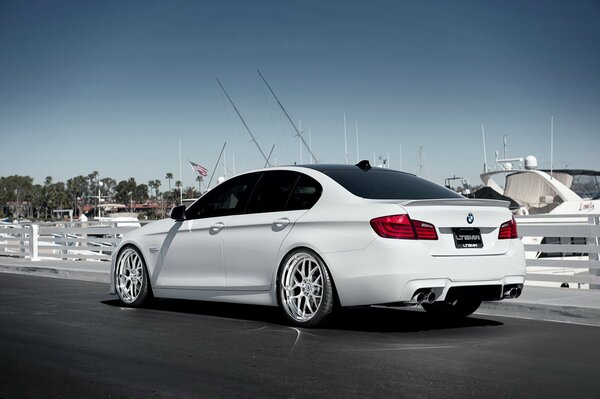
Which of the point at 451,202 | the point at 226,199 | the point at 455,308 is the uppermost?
the point at 226,199

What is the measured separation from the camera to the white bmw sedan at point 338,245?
7023 mm

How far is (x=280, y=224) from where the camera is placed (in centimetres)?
797

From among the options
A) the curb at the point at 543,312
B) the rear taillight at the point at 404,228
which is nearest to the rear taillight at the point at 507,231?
the rear taillight at the point at 404,228

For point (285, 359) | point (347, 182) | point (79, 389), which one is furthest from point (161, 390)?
point (347, 182)

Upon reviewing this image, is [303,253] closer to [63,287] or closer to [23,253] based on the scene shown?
[63,287]

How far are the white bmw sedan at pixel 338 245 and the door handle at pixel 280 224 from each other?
0.01 meters

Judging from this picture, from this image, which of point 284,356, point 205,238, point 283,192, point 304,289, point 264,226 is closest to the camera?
point 284,356

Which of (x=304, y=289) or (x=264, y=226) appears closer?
(x=304, y=289)

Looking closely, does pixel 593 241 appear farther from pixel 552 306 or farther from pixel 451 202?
pixel 451 202

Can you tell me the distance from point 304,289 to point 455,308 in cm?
186

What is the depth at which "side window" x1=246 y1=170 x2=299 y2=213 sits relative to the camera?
8234mm

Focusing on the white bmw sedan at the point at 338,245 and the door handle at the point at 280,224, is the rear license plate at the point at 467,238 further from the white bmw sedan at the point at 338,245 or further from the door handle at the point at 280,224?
the door handle at the point at 280,224

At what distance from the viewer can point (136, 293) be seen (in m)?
9.80

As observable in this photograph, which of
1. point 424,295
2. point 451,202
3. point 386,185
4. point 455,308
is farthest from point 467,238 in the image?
point 455,308
